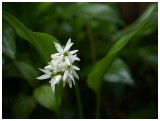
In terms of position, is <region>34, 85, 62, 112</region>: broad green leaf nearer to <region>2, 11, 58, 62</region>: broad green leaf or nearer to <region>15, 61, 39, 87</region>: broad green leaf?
<region>15, 61, 39, 87</region>: broad green leaf

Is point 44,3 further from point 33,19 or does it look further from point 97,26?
point 97,26

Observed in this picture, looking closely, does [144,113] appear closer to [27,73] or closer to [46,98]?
[46,98]

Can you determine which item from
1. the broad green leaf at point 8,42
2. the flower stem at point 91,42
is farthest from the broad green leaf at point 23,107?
the flower stem at point 91,42

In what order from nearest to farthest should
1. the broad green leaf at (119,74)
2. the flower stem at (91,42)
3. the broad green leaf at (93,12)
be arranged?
the broad green leaf at (119,74) < the broad green leaf at (93,12) < the flower stem at (91,42)

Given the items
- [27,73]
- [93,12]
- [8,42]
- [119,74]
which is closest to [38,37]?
[8,42]

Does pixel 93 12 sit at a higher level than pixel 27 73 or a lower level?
higher

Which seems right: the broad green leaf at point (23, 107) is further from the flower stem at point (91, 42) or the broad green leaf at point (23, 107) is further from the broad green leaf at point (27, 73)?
the flower stem at point (91, 42)

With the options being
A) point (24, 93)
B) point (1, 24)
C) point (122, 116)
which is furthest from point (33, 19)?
point (122, 116)
